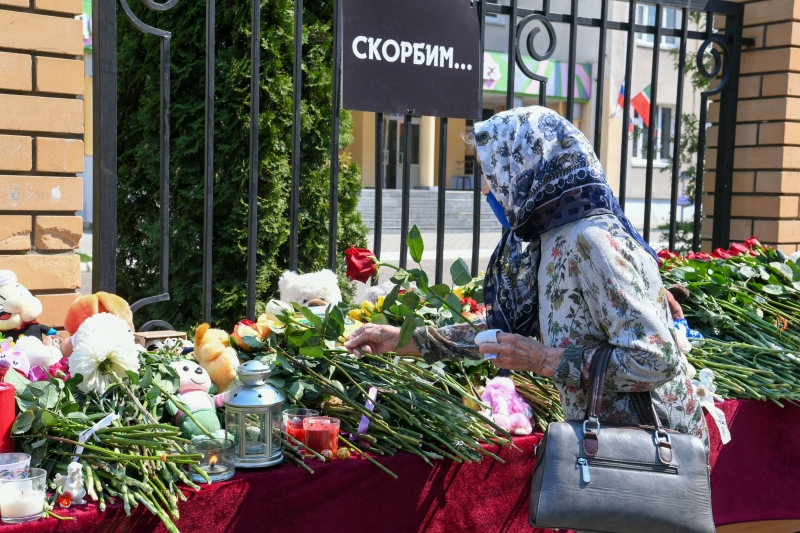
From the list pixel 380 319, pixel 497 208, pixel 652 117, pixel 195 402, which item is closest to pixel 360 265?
pixel 380 319

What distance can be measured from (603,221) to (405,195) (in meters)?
1.40


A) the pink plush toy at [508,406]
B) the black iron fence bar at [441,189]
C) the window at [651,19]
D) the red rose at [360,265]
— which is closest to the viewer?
the pink plush toy at [508,406]

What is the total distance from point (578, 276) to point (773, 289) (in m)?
1.94

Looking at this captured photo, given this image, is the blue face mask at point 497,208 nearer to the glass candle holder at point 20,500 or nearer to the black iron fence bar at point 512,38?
the glass candle holder at point 20,500

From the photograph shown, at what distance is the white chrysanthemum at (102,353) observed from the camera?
1759 millimetres

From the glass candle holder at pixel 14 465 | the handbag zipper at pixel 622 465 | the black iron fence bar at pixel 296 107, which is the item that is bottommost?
the handbag zipper at pixel 622 465

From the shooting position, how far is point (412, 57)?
303cm

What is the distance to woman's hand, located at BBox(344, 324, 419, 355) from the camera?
2.08 m

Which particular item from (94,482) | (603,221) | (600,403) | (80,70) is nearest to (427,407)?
(600,403)

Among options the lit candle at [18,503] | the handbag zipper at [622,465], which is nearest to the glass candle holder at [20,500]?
the lit candle at [18,503]

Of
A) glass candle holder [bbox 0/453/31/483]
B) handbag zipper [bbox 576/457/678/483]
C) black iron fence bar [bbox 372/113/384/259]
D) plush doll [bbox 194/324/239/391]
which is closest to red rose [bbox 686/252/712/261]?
black iron fence bar [bbox 372/113/384/259]

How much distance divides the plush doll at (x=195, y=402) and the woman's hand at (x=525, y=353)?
66cm

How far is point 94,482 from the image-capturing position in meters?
1.62

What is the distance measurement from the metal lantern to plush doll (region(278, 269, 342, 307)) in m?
0.58
